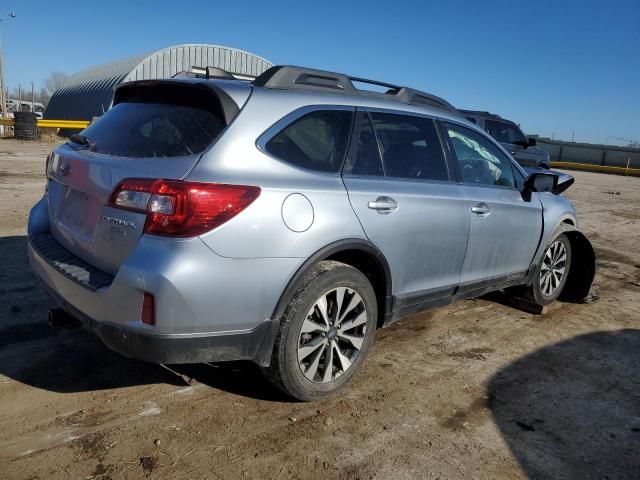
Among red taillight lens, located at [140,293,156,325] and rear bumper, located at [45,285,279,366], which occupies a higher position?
red taillight lens, located at [140,293,156,325]

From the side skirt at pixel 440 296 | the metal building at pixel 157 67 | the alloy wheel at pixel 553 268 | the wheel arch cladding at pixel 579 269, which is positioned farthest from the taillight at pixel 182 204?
the metal building at pixel 157 67

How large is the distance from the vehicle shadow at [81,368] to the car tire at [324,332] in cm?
→ 27

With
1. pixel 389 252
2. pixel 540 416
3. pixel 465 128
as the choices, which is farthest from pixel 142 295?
pixel 465 128

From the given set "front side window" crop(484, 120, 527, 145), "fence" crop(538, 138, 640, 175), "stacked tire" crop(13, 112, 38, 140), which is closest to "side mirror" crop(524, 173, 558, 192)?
"front side window" crop(484, 120, 527, 145)

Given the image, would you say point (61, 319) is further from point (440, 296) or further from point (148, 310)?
point (440, 296)

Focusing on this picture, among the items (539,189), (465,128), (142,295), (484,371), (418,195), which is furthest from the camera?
(539,189)

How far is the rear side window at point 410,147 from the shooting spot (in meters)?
3.50

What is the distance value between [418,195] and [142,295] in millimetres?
1871

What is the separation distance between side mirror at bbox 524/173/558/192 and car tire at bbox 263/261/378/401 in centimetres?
210

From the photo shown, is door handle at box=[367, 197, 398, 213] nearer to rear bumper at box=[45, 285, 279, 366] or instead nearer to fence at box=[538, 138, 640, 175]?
rear bumper at box=[45, 285, 279, 366]

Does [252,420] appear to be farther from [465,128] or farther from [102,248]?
[465,128]

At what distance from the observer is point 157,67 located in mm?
32812

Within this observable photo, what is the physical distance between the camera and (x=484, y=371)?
147 inches

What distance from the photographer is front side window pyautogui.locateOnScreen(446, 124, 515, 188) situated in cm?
407
